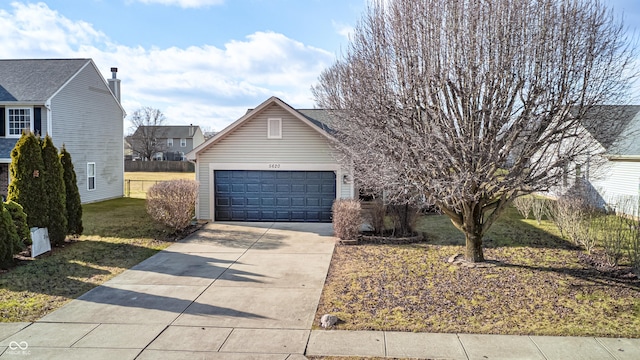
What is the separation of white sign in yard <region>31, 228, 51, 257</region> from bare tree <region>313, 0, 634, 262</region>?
8520 millimetres

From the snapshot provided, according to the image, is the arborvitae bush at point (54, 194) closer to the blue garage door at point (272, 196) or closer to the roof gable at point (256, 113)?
the roof gable at point (256, 113)

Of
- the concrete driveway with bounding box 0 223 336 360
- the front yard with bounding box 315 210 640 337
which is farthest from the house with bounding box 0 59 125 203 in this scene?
the front yard with bounding box 315 210 640 337

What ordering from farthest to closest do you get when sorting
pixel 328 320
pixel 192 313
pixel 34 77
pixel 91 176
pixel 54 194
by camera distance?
pixel 91 176 < pixel 34 77 < pixel 54 194 < pixel 192 313 < pixel 328 320

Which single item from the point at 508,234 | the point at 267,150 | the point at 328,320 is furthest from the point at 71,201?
the point at 508,234

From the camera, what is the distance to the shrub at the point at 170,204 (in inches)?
535

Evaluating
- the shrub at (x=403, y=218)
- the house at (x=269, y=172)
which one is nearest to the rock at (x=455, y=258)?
the shrub at (x=403, y=218)

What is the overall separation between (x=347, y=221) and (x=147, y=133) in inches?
2092

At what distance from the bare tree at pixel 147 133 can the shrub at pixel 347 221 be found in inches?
2038

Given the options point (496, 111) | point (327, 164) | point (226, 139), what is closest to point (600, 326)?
point (496, 111)

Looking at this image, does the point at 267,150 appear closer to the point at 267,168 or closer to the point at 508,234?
the point at 267,168

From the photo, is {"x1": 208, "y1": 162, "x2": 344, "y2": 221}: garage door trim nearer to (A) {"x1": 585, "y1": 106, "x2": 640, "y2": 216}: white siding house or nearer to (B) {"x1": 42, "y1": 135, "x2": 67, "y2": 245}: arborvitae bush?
(B) {"x1": 42, "y1": 135, "x2": 67, "y2": 245}: arborvitae bush

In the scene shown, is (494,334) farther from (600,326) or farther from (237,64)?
(237,64)

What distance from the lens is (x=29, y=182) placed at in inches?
450

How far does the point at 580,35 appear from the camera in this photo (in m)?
7.84
